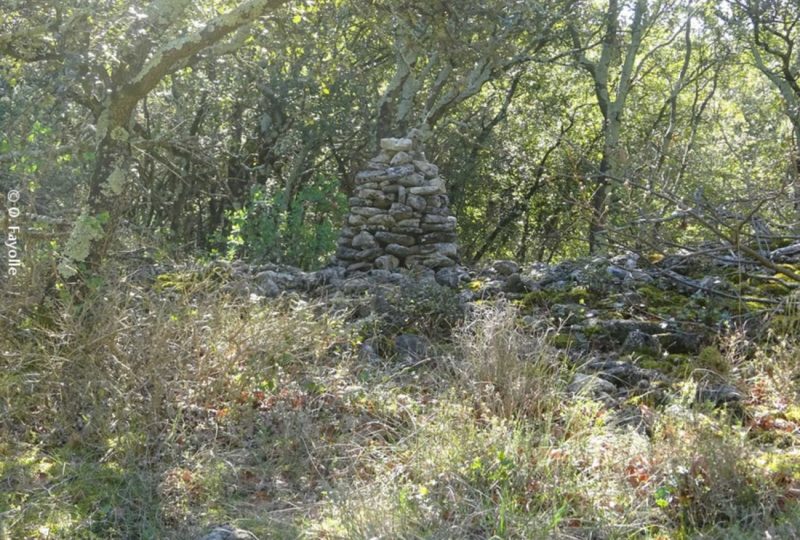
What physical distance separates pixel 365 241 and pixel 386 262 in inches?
16.3

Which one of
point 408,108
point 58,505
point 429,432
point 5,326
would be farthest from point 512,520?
point 408,108

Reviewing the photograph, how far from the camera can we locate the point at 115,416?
178 inches

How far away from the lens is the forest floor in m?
3.67

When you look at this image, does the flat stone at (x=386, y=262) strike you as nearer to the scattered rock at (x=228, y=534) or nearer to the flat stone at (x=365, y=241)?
the flat stone at (x=365, y=241)

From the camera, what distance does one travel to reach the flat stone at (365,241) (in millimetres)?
8758

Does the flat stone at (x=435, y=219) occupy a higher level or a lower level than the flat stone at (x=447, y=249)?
higher

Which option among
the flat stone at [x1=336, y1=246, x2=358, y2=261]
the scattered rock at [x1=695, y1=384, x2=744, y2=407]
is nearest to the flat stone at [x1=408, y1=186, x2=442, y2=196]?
the flat stone at [x1=336, y1=246, x2=358, y2=261]

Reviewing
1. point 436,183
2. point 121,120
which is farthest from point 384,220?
point 121,120

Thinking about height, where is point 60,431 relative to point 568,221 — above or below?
below

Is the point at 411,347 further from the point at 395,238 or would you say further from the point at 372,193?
the point at 372,193

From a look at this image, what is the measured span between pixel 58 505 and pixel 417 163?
5867 mm

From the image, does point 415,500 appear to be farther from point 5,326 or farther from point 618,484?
point 5,326

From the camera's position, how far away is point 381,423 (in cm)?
457

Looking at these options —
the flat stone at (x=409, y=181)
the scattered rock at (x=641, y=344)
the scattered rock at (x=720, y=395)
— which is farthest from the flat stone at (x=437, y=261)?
the scattered rock at (x=720, y=395)
